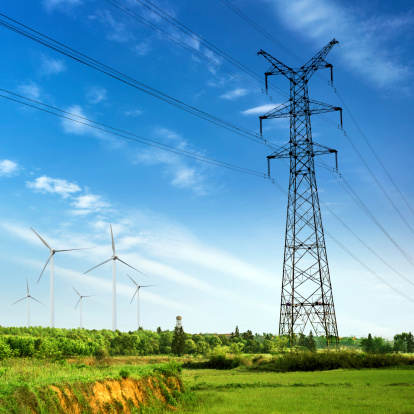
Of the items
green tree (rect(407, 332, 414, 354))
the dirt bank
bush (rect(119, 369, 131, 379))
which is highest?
bush (rect(119, 369, 131, 379))

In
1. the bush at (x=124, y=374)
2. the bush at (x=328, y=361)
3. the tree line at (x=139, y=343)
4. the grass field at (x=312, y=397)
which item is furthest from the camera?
the tree line at (x=139, y=343)

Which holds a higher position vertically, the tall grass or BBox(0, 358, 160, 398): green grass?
BBox(0, 358, 160, 398): green grass

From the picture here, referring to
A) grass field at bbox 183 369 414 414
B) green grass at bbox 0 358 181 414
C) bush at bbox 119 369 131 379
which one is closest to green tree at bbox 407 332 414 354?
grass field at bbox 183 369 414 414

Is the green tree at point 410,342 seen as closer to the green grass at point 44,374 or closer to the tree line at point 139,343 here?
the tree line at point 139,343

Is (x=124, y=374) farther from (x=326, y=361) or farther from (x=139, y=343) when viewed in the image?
(x=139, y=343)

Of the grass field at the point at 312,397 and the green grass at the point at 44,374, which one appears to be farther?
the grass field at the point at 312,397

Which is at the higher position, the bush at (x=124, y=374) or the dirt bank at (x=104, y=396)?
the bush at (x=124, y=374)

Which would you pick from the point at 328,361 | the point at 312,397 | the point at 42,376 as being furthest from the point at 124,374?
the point at 328,361

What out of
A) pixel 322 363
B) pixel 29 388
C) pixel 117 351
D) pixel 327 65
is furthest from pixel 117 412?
pixel 117 351

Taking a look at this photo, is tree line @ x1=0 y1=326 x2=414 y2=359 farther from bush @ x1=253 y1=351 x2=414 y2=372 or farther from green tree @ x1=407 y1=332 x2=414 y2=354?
bush @ x1=253 y1=351 x2=414 y2=372

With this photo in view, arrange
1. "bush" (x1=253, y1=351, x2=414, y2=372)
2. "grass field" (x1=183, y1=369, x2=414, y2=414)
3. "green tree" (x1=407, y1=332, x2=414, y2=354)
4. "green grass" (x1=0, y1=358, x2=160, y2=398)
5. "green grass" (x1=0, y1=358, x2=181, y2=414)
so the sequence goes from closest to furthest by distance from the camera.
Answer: "green grass" (x1=0, y1=358, x2=181, y2=414)
"green grass" (x1=0, y1=358, x2=160, y2=398)
"grass field" (x1=183, y1=369, x2=414, y2=414)
"bush" (x1=253, y1=351, x2=414, y2=372)
"green tree" (x1=407, y1=332, x2=414, y2=354)

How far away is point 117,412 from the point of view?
21.3 metres

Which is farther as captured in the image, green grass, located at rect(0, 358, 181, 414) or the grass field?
the grass field

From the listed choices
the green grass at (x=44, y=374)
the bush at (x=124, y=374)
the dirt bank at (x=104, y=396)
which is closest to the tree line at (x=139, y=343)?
the dirt bank at (x=104, y=396)
